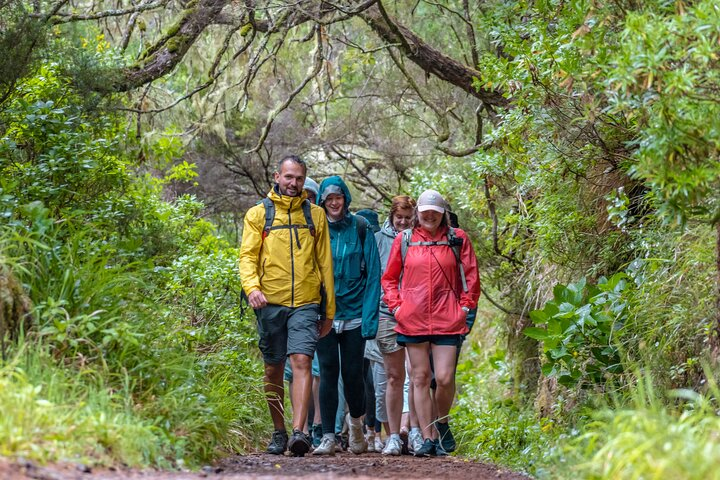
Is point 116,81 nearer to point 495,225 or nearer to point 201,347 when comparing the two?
point 201,347

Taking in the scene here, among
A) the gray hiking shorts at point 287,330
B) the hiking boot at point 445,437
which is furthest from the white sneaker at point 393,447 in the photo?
the gray hiking shorts at point 287,330

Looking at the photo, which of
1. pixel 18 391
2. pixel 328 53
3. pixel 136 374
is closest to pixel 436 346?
pixel 136 374

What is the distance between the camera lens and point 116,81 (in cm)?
975

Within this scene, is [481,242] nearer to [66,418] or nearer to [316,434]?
[316,434]

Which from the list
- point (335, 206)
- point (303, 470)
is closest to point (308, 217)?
point (335, 206)

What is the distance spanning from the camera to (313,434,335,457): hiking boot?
791 cm

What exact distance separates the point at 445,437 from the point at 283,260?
103 inches

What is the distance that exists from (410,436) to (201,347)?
2724mm

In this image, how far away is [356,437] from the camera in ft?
28.0

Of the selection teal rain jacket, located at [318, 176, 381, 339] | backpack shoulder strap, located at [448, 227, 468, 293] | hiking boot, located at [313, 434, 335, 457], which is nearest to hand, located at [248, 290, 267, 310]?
teal rain jacket, located at [318, 176, 381, 339]

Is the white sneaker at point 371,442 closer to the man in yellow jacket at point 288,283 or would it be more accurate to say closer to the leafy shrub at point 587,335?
Answer: the man in yellow jacket at point 288,283

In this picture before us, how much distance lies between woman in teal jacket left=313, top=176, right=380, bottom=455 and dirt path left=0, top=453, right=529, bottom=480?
1.73 ft

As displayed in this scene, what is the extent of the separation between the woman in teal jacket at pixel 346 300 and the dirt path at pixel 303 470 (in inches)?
20.8

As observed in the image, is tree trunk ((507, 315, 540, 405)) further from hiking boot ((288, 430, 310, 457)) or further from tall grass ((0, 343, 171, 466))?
tall grass ((0, 343, 171, 466))
